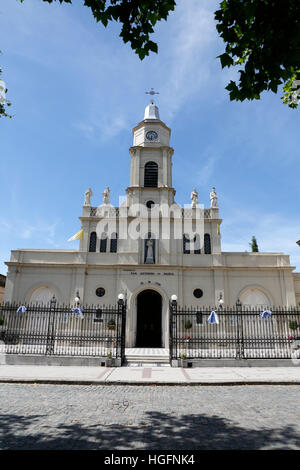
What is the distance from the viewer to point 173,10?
16.1 feet

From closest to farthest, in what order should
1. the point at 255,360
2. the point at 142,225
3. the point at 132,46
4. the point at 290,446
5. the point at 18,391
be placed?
the point at 290,446, the point at 132,46, the point at 18,391, the point at 255,360, the point at 142,225

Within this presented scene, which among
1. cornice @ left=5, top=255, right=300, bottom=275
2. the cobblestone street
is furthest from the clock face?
the cobblestone street

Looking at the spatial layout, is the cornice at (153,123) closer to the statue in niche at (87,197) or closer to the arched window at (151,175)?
the arched window at (151,175)

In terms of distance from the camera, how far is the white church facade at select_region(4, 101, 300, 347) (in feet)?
82.5

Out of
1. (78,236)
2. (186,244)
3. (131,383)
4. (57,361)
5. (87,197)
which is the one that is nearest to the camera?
(131,383)

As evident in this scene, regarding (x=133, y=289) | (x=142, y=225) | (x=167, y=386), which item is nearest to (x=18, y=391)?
(x=167, y=386)

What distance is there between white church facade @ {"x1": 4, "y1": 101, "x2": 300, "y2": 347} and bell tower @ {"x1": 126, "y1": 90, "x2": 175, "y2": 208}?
205mm

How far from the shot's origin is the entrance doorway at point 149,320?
2457cm

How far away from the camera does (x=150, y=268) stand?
25.4 meters

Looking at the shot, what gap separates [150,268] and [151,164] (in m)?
10.6

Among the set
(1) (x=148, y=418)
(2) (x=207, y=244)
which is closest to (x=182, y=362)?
(1) (x=148, y=418)

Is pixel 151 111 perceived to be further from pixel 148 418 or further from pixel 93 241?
pixel 148 418
